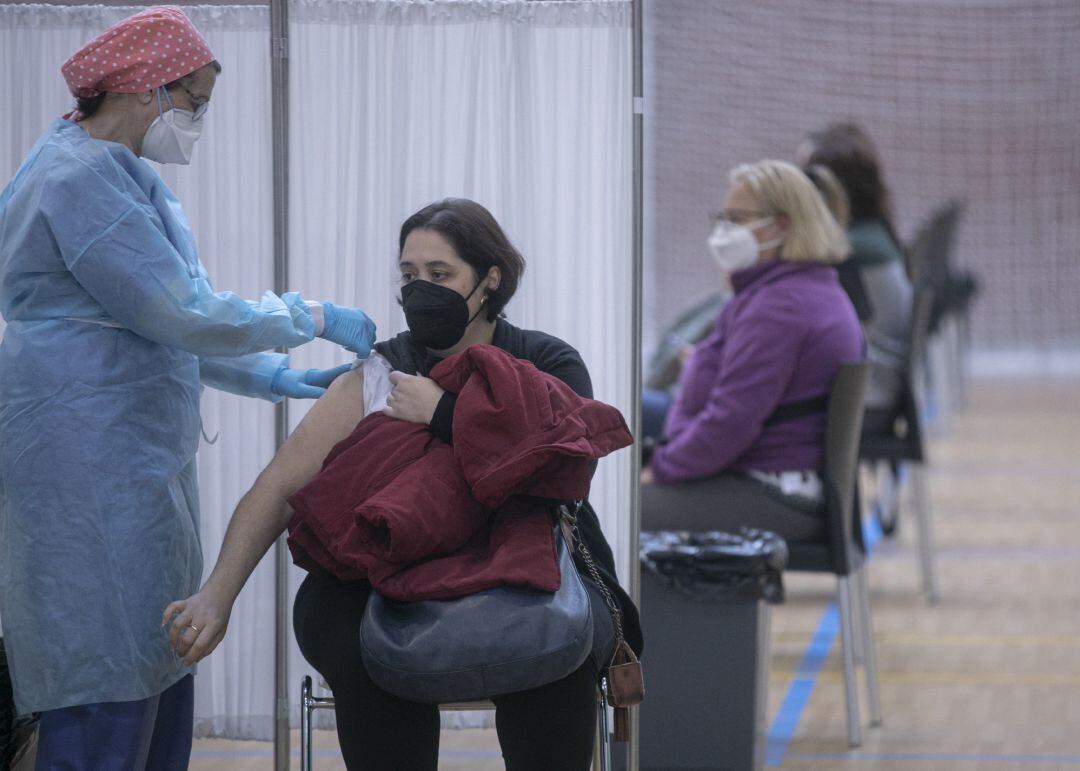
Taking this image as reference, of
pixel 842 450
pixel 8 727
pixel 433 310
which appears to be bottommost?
pixel 8 727

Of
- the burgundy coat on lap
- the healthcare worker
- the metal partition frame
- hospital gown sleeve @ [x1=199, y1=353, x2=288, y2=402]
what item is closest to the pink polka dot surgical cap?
the healthcare worker

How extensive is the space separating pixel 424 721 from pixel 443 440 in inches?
15.2

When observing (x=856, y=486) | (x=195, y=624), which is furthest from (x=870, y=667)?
(x=195, y=624)

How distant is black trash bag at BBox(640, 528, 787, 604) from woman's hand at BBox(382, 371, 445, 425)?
0.82 metres

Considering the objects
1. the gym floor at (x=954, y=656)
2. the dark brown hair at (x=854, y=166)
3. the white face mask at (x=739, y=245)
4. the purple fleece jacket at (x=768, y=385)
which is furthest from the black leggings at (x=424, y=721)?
the dark brown hair at (x=854, y=166)

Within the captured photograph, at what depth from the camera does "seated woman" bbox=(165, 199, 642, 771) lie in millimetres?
1955

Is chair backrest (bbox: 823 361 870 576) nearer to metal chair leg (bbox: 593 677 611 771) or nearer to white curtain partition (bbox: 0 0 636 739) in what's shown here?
white curtain partition (bbox: 0 0 636 739)

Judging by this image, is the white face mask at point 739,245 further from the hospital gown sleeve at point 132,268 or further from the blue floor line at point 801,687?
the hospital gown sleeve at point 132,268

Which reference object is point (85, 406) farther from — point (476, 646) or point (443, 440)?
point (476, 646)

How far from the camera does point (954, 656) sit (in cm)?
381

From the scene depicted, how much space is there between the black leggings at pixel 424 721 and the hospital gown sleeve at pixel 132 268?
1.47 feet

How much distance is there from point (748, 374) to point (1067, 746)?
101cm

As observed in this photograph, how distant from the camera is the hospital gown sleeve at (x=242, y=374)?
7.21ft

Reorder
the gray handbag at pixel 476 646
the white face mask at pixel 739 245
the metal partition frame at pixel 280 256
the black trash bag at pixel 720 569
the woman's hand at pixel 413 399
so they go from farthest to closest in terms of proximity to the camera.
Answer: the white face mask at pixel 739 245 < the black trash bag at pixel 720 569 < the metal partition frame at pixel 280 256 < the woman's hand at pixel 413 399 < the gray handbag at pixel 476 646
